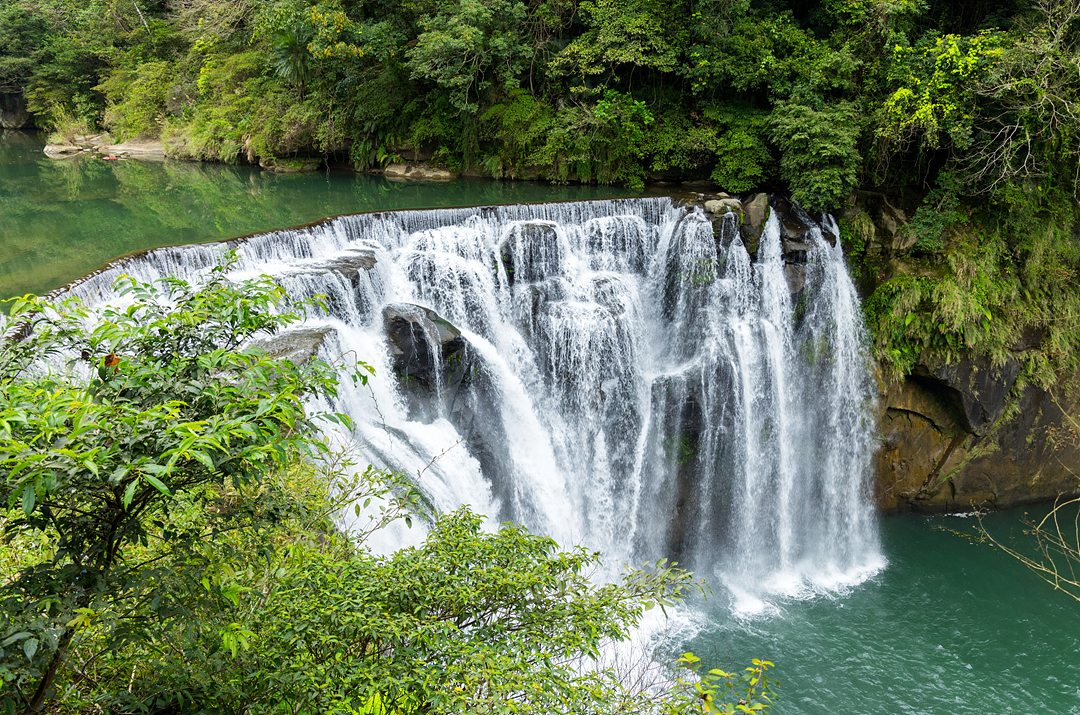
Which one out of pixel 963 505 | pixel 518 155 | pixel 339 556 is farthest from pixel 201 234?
pixel 963 505

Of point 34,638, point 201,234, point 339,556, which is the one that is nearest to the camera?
point 34,638

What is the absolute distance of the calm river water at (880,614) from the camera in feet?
29.1

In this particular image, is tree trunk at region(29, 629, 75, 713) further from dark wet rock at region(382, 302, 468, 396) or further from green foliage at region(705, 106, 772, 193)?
green foliage at region(705, 106, 772, 193)

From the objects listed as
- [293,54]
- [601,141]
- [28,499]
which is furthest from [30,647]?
[293,54]

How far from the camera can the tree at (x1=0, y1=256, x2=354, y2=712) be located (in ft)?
7.23

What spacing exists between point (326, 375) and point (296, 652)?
4.75 feet

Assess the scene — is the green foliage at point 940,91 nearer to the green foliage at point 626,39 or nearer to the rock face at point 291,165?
the green foliage at point 626,39

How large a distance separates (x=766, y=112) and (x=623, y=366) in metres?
8.29

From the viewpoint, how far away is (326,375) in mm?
3355

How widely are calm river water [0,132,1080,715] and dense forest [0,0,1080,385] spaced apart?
2794 mm

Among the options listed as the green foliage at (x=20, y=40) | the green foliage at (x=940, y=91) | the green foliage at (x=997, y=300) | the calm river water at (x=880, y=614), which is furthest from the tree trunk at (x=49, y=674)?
the green foliage at (x=20, y=40)

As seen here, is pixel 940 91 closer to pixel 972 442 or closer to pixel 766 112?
pixel 766 112

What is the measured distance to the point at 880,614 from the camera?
33.8 feet

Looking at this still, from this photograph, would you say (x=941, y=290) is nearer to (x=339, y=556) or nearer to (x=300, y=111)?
(x=339, y=556)
